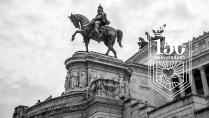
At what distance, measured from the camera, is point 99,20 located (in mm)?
26797

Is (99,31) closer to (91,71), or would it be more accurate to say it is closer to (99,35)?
(99,35)

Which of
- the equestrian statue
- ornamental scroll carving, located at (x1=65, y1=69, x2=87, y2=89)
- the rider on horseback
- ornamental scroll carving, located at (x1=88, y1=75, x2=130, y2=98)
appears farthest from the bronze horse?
ornamental scroll carving, located at (x1=88, y1=75, x2=130, y2=98)

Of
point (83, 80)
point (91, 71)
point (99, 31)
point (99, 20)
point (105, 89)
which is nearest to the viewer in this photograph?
point (105, 89)

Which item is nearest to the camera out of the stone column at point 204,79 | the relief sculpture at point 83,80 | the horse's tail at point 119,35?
the relief sculpture at point 83,80

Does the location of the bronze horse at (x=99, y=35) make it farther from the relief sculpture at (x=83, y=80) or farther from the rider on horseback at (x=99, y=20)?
the relief sculpture at (x=83, y=80)

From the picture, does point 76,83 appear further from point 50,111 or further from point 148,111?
point 148,111

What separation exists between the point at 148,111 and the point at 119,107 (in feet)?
8.15

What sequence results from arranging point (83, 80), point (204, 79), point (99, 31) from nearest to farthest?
point (83, 80), point (99, 31), point (204, 79)

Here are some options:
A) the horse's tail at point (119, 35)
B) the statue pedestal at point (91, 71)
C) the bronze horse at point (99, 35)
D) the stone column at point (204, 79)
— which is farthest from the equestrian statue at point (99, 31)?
the stone column at point (204, 79)

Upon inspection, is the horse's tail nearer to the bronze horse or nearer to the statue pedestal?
the bronze horse

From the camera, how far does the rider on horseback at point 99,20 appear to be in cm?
2622

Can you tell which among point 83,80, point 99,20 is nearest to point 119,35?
point 99,20

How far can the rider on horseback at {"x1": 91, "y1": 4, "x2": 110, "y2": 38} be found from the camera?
86.0 feet

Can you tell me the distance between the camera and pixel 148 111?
17.6 m
